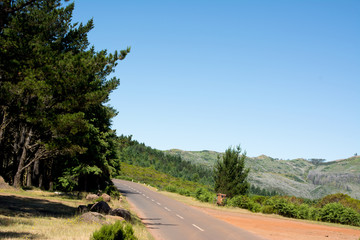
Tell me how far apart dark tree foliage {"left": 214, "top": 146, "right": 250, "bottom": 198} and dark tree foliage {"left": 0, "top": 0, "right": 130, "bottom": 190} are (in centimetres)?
1427

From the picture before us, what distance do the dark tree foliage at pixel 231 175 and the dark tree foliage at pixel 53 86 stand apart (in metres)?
14.3

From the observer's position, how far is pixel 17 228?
9.97 meters

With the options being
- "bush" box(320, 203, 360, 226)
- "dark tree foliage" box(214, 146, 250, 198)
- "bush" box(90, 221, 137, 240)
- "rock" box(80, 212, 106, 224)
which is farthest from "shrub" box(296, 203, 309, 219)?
"bush" box(90, 221, 137, 240)

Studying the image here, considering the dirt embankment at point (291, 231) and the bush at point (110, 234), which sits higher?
the bush at point (110, 234)

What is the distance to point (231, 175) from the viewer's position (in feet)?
118

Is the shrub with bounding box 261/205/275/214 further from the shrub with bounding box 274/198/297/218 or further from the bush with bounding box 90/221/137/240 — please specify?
the bush with bounding box 90/221/137/240

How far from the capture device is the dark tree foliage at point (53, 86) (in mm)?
13680

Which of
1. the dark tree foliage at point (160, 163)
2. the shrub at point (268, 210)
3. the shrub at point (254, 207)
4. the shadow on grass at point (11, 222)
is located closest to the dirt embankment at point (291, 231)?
the shrub at point (268, 210)

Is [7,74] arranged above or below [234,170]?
above

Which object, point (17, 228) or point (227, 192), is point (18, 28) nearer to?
point (17, 228)

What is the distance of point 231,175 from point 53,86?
2607 centimetres

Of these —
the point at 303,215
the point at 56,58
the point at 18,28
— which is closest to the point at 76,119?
the point at 56,58

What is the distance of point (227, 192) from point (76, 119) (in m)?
23.9

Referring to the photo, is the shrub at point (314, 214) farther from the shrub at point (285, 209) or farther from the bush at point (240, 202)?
the bush at point (240, 202)
